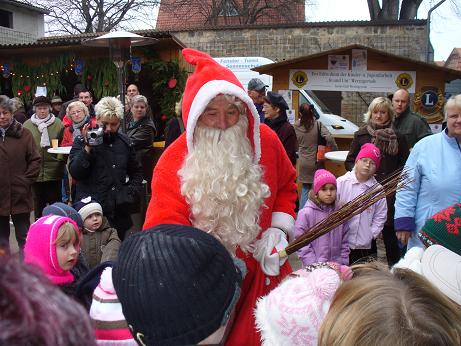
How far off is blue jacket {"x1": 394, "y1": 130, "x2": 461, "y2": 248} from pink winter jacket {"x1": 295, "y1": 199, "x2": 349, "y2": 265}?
0.68 meters

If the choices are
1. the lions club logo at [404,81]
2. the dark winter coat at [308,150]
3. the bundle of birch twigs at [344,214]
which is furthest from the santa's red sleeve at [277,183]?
the lions club logo at [404,81]

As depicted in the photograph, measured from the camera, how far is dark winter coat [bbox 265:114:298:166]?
6109 millimetres

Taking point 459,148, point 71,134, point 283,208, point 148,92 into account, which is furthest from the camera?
point 148,92

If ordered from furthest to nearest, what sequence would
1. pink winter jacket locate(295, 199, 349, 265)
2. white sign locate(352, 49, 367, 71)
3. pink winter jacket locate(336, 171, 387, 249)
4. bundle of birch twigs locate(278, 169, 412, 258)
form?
white sign locate(352, 49, 367, 71), pink winter jacket locate(336, 171, 387, 249), pink winter jacket locate(295, 199, 349, 265), bundle of birch twigs locate(278, 169, 412, 258)

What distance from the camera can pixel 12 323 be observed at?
0.55 m

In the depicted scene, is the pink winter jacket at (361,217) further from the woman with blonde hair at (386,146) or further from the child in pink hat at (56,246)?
the child in pink hat at (56,246)

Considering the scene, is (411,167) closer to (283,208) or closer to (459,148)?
(459,148)

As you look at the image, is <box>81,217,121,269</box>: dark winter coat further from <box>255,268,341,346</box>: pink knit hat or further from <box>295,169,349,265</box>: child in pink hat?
<box>255,268,341,346</box>: pink knit hat

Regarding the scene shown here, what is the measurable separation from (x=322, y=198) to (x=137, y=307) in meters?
3.09

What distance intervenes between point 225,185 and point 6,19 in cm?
2557

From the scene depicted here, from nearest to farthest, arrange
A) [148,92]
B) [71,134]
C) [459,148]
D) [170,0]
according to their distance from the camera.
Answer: [459,148] → [71,134] → [148,92] → [170,0]

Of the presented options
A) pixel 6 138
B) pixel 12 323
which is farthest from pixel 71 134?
pixel 12 323

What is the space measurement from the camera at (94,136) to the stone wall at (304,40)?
11018 millimetres

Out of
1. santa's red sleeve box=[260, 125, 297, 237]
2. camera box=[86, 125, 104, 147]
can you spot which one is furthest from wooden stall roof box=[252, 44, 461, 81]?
santa's red sleeve box=[260, 125, 297, 237]
